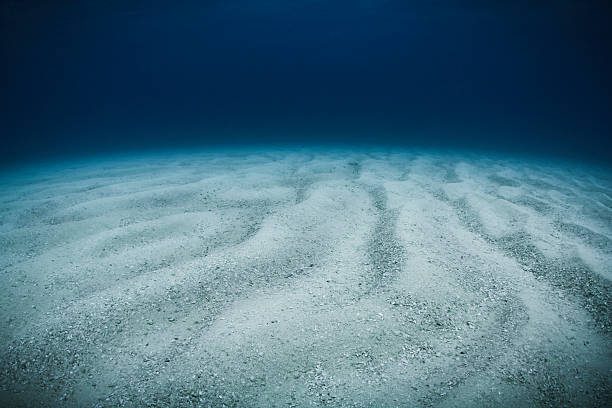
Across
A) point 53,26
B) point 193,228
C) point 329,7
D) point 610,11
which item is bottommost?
point 193,228

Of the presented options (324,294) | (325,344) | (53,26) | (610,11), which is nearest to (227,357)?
(325,344)

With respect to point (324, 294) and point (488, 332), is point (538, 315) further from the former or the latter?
point (324, 294)

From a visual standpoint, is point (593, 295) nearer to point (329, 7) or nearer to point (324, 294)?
→ point (324, 294)

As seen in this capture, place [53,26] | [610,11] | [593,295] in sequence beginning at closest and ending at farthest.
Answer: [593,295] → [610,11] → [53,26]

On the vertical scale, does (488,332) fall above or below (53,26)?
below

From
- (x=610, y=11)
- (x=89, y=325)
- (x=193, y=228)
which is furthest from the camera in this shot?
(x=610, y=11)

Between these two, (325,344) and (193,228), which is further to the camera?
(193,228)
